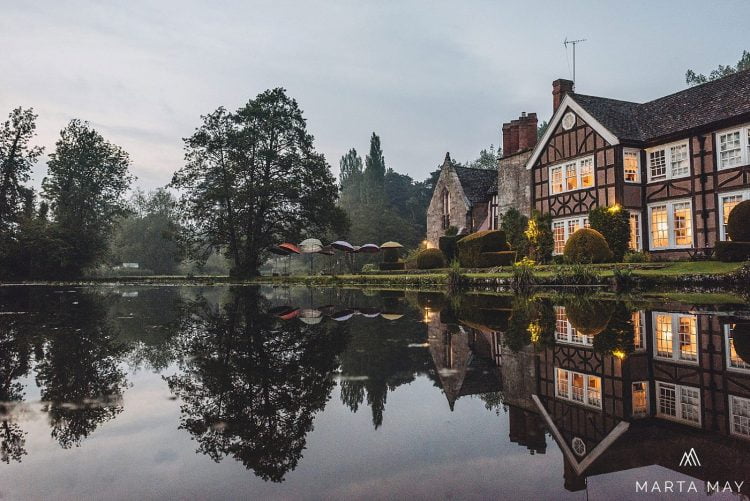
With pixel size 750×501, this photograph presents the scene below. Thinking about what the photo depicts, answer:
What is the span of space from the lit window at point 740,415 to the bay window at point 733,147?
22.7 metres

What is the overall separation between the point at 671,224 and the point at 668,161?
3275mm

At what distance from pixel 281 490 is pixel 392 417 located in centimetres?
133

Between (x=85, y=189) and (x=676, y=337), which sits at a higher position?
(x=85, y=189)

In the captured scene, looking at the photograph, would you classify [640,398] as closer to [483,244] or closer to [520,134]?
[483,244]

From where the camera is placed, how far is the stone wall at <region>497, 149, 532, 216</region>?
3494 cm

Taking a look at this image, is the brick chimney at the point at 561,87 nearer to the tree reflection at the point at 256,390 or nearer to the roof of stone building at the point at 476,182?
the roof of stone building at the point at 476,182

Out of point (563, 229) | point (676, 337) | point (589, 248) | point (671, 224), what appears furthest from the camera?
point (563, 229)

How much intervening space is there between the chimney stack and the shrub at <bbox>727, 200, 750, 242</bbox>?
1765cm

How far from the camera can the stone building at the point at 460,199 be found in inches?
1647

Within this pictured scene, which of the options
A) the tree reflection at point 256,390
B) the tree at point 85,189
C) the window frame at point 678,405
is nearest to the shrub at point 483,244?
the tree reflection at point 256,390

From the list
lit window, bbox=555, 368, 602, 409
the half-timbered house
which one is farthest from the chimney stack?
lit window, bbox=555, 368, 602, 409

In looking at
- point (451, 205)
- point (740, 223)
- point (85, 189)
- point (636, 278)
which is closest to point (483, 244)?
point (636, 278)

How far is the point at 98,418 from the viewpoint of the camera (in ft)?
11.1

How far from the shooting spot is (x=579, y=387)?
3982 millimetres
